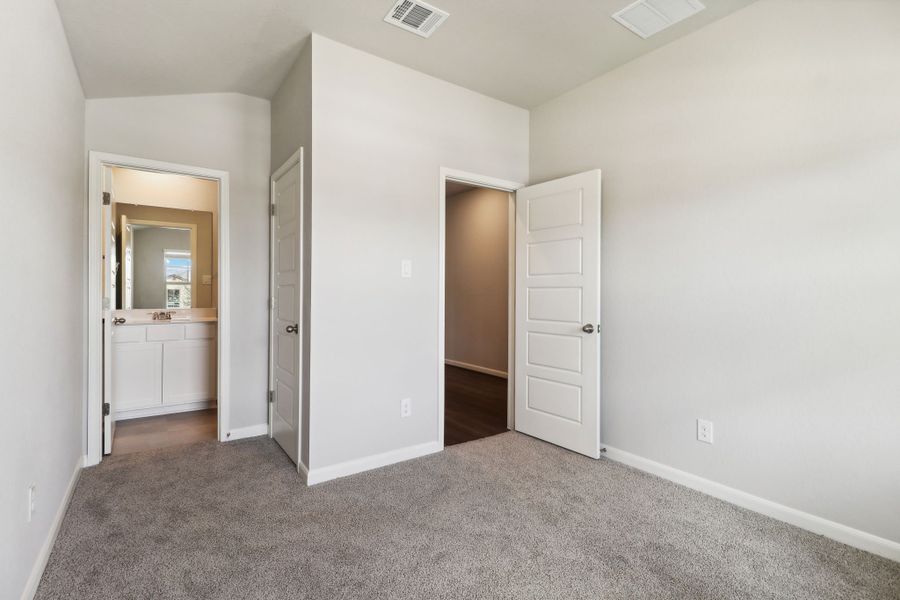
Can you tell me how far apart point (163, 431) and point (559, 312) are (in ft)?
10.8

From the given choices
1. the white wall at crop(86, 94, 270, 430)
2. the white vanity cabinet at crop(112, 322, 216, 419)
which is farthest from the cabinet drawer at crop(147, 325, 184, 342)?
the white wall at crop(86, 94, 270, 430)

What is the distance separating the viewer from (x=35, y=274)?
1667mm

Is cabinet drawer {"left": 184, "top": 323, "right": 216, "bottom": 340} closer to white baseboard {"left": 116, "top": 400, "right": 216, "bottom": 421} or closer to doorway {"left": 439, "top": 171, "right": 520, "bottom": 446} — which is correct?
white baseboard {"left": 116, "top": 400, "right": 216, "bottom": 421}

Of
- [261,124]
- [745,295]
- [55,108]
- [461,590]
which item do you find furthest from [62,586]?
[745,295]

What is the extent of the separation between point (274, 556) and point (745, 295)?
2635 millimetres

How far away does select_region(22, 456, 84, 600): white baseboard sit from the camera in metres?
1.55

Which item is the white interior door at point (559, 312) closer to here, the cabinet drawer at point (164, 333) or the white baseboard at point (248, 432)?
the white baseboard at point (248, 432)

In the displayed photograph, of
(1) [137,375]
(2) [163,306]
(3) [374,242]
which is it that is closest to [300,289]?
(3) [374,242]

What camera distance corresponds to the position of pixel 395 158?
283 centimetres

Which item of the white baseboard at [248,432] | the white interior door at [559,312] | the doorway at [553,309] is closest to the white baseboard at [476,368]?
the doorway at [553,309]

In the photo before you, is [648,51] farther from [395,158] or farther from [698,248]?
[395,158]

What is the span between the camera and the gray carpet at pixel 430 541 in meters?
1.65

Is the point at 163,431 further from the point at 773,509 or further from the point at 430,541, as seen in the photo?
the point at 773,509

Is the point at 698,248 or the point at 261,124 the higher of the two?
the point at 261,124
